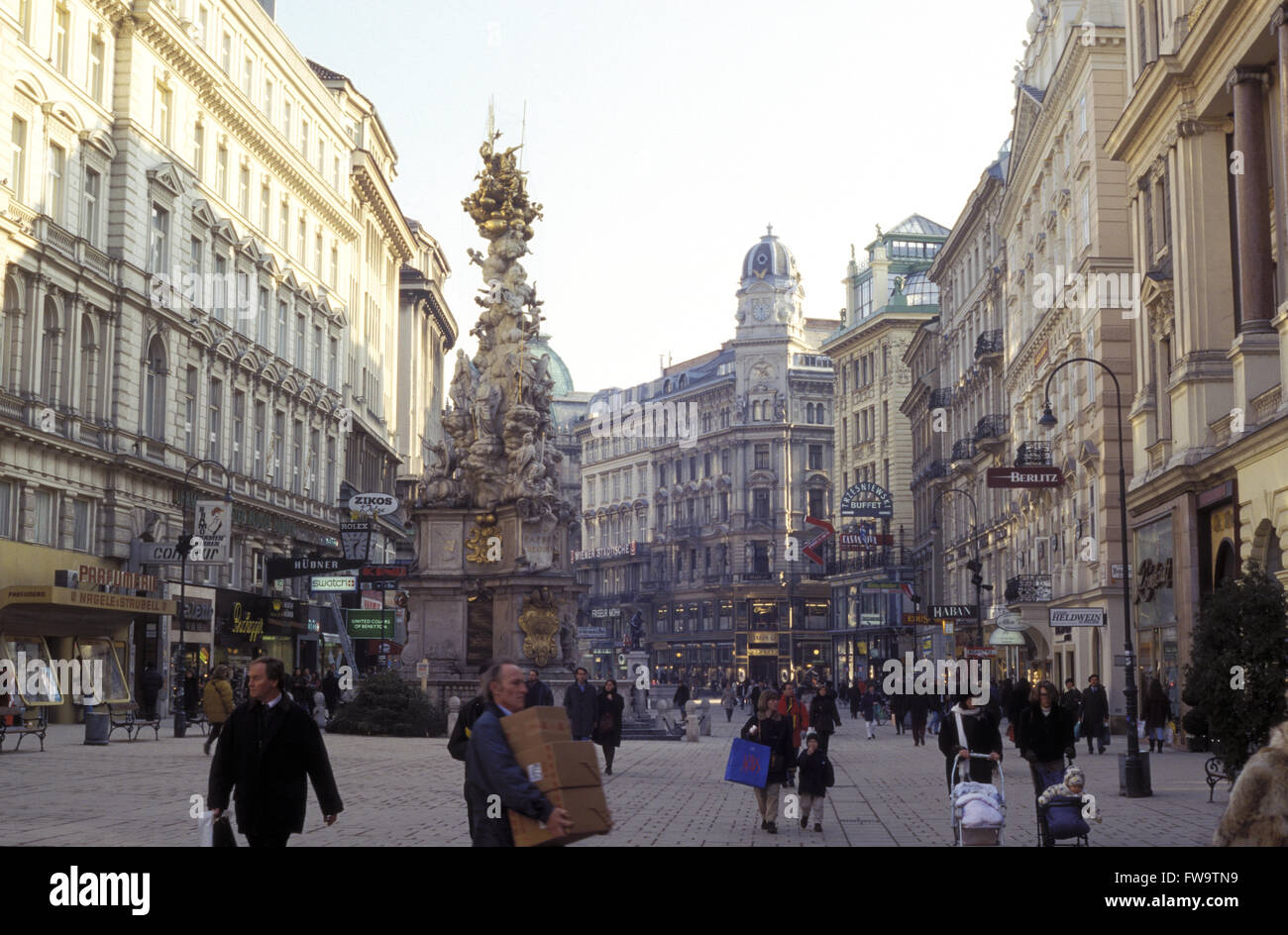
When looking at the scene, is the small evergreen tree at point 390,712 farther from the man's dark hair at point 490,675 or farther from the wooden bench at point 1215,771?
the man's dark hair at point 490,675

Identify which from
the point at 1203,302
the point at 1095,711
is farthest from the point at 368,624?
the point at 1203,302

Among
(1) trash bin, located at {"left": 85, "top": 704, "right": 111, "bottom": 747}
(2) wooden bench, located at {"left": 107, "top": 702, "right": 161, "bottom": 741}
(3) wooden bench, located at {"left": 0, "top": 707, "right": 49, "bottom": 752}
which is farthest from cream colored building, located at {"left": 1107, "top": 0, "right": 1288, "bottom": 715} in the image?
(2) wooden bench, located at {"left": 107, "top": 702, "right": 161, "bottom": 741}

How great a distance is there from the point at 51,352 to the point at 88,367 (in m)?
2.46

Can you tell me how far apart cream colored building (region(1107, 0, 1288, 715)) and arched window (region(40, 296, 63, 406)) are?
27.3 meters

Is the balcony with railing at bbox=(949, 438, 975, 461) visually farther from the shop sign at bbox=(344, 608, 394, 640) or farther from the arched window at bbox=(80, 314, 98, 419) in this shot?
the arched window at bbox=(80, 314, 98, 419)

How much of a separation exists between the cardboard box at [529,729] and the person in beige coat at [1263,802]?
366cm

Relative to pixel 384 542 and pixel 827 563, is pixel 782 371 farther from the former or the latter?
pixel 384 542

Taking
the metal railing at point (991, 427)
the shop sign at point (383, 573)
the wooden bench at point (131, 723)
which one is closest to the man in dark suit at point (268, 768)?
the wooden bench at point (131, 723)

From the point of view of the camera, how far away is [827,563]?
11606 cm

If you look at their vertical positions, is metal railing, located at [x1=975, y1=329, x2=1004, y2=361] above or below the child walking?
above

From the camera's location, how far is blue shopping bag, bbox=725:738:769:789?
786 inches

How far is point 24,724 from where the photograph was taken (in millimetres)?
36969
